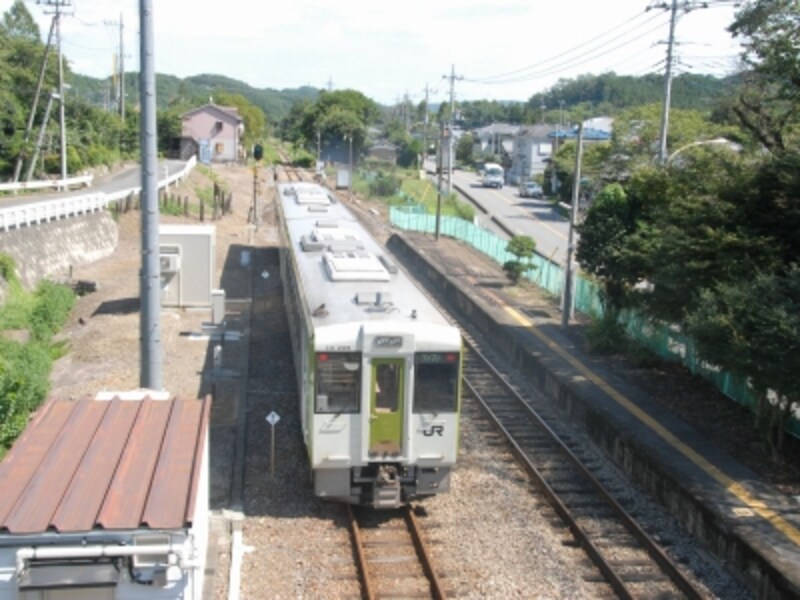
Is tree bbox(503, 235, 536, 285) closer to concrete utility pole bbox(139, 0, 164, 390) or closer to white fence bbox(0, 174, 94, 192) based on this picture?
concrete utility pole bbox(139, 0, 164, 390)

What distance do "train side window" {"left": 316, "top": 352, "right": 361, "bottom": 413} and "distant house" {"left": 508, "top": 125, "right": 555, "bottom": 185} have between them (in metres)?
66.2

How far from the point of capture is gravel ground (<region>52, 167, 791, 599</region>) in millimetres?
9609

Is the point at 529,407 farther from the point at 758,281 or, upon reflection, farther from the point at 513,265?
the point at 513,265

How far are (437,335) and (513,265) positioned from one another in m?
17.2

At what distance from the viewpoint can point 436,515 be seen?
37.0 ft

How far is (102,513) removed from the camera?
6434 mm

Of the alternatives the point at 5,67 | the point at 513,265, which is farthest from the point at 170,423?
the point at 5,67

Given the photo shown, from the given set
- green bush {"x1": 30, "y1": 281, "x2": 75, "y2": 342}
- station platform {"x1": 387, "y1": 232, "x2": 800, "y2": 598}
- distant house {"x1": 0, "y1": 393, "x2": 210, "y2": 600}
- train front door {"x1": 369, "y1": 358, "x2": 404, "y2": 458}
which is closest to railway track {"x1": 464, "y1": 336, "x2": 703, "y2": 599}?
station platform {"x1": 387, "y1": 232, "x2": 800, "y2": 598}

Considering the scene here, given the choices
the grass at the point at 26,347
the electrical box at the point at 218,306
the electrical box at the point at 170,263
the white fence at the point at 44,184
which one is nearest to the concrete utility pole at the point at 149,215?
the grass at the point at 26,347

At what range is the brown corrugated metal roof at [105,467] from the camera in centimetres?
642

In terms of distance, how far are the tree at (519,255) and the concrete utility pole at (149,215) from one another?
1790 cm

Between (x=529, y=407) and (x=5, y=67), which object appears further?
(x=5, y=67)

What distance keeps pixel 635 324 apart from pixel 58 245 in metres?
18.1

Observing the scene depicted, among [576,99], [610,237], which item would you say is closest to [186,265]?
[610,237]
